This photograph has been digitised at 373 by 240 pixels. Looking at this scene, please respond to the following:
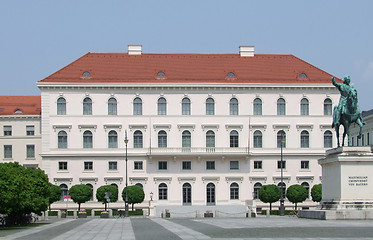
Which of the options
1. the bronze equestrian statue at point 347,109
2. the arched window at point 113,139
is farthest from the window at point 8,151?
the bronze equestrian statue at point 347,109

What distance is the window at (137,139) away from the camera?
92750mm

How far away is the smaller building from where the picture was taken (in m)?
98.2

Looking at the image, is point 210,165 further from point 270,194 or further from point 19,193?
point 19,193

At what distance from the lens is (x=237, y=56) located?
323 feet

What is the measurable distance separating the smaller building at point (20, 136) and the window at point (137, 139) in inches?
572

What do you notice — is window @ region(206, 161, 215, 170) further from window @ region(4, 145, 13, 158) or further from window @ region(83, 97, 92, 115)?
window @ region(4, 145, 13, 158)

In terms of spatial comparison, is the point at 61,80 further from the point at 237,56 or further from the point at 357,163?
the point at 357,163

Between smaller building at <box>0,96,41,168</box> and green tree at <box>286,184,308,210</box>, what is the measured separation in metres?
34.1

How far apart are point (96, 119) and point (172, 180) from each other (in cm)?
1231

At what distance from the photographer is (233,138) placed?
93812mm

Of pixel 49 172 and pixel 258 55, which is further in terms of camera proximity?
pixel 258 55

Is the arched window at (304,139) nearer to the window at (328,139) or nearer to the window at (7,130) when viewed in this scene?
the window at (328,139)

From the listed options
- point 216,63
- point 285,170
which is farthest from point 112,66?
point 285,170

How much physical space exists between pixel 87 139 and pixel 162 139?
31.1 feet
